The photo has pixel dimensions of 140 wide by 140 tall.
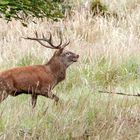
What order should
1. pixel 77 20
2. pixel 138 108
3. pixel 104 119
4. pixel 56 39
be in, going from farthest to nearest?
pixel 77 20 < pixel 56 39 < pixel 138 108 < pixel 104 119

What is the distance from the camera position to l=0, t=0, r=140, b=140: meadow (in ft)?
19.7

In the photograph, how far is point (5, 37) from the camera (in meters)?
11.9

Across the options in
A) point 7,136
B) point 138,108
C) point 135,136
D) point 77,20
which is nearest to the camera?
point 7,136

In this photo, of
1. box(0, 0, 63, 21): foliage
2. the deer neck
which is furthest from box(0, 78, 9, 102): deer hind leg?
box(0, 0, 63, 21): foliage

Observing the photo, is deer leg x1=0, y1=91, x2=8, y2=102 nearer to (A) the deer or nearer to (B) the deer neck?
(A) the deer

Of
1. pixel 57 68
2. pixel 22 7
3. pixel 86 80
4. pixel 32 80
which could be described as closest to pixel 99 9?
pixel 86 80

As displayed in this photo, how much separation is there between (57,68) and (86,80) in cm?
125

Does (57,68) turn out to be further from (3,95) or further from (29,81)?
(3,95)

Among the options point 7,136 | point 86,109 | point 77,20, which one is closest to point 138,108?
point 86,109

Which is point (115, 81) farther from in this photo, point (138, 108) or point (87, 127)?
point (87, 127)

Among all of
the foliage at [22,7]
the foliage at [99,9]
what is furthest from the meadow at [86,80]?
the foliage at [22,7]

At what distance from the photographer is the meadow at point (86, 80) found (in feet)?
19.7

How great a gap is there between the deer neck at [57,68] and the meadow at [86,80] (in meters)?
0.29

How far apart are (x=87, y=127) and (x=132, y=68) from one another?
12.9 feet
